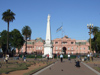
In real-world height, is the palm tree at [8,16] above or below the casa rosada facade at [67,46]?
above

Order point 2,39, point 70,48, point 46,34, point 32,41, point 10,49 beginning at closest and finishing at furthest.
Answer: point 46,34, point 2,39, point 10,49, point 70,48, point 32,41

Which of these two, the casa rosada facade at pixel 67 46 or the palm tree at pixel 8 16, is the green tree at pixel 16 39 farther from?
the casa rosada facade at pixel 67 46

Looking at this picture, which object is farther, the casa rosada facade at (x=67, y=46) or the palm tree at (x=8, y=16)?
the casa rosada facade at (x=67, y=46)

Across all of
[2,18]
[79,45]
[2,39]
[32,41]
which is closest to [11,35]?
[2,39]

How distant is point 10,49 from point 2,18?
91.7 ft

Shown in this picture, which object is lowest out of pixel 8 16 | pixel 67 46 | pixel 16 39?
pixel 67 46

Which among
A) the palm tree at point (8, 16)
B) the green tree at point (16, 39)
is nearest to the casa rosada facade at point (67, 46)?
the green tree at point (16, 39)

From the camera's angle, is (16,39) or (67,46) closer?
(16,39)

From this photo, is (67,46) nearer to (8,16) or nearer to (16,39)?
(16,39)

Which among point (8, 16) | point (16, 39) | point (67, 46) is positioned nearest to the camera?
point (8, 16)

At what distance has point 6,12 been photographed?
59.3 metres

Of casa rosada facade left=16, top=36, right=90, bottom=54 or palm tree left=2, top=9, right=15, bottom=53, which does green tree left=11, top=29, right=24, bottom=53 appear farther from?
casa rosada facade left=16, top=36, right=90, bottom=54

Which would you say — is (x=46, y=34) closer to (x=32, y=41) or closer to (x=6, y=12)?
(x=6, y=12)

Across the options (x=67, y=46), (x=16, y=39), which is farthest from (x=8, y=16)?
(x=67, y=46)
